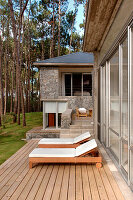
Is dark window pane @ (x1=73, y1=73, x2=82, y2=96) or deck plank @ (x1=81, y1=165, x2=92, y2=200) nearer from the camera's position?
deck plank @ (x1=81, y1=165, x2=92, y2=200)

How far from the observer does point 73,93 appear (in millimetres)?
12820

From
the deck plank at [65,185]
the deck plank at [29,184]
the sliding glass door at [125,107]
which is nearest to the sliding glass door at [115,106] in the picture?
the sliding glass door at [125,107]

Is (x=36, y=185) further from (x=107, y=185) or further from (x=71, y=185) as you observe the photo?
(x=107, y=185)

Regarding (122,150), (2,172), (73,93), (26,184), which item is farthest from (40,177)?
(73,93)

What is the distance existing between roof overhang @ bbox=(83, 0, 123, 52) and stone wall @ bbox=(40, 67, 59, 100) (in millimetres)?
5908

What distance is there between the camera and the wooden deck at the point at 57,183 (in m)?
2.81

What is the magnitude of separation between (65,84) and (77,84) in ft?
3.00

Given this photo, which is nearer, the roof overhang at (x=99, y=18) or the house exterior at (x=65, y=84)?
the roof overhang at (x=99, y=18)

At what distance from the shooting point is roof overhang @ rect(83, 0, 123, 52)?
3.62 metres

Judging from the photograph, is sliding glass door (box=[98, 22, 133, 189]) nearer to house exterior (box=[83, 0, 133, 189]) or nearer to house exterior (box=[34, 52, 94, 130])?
house exterior (box=[83, 0, 133, 189])

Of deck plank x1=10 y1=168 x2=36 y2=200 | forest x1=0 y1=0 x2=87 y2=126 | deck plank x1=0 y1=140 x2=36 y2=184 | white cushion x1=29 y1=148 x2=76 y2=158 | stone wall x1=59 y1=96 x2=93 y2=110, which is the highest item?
forest x1=0 y1=0 x2=87 y2=126

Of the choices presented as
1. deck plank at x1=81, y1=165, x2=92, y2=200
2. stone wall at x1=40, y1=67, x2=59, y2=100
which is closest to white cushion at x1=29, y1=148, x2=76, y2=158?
deck plank at x1=81, y1=165, x2=92, y2=200

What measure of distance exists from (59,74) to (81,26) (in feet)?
44.6

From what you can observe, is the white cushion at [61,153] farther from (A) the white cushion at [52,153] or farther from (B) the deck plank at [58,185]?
(B) the deck plank at [58,185]
